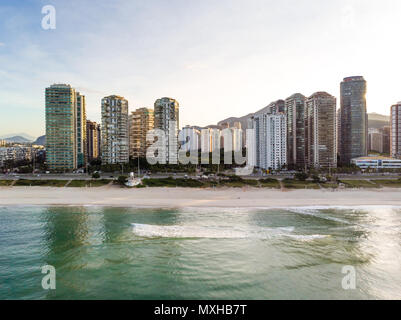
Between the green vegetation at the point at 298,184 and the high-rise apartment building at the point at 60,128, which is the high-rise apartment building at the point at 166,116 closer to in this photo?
the high-rise apartment building at the point at 60,128

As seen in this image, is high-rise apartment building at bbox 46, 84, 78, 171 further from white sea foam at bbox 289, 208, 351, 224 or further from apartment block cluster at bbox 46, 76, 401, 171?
white sea foam at bbox 289, 208, 351, 224

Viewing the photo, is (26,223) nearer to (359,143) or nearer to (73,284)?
(73,284)

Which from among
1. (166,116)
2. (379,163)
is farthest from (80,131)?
(379,163)

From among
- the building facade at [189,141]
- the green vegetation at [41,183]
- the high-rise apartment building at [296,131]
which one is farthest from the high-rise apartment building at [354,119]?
the green vegetation at [41,183]

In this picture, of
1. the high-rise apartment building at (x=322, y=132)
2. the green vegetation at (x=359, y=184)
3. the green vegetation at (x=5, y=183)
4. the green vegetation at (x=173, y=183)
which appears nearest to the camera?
the green vegetation at (x=173, y=183)

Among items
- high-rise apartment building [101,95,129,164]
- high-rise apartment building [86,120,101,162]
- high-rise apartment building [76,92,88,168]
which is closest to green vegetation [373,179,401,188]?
high-rise apartment building [101,95,129,164]

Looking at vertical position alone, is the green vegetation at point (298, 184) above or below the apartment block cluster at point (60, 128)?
below
